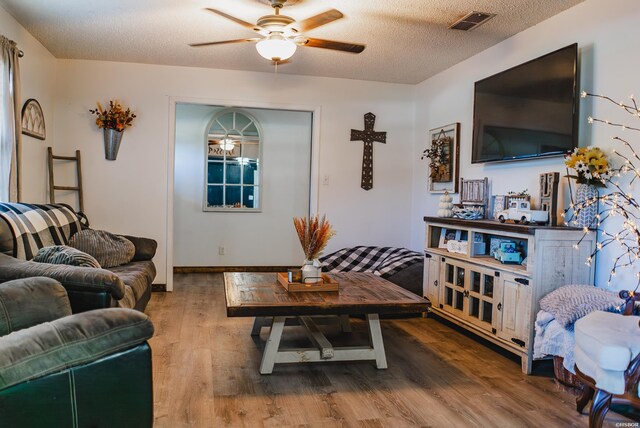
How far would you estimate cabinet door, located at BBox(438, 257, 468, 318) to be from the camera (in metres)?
3.67

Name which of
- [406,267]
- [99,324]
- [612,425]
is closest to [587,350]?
[612,425]

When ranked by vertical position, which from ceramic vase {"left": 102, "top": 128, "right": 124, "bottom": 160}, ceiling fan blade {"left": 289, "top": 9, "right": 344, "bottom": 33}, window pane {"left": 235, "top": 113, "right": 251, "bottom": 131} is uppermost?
ceiling fan blade {"left": 289, "top": 9, "right": 344, "bottom": 33}

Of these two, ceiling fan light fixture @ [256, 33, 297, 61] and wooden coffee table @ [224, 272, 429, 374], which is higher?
ceiling fan light fixture @ [256, 33, 297, 61]

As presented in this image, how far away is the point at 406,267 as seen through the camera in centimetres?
448

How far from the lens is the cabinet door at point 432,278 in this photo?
4014 millimetres

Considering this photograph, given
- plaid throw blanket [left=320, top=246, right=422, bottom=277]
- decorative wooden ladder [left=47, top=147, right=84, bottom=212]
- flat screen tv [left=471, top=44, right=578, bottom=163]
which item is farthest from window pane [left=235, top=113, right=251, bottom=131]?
flat screen tv [left=471, top=44, right=578, bottom=163]

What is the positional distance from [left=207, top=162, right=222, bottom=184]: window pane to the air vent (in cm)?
373

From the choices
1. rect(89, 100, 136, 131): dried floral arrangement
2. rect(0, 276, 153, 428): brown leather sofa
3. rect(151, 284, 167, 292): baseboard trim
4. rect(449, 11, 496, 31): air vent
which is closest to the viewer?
rect(0, 276, 153, 428): brown leather sofa

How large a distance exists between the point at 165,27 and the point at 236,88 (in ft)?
4.59

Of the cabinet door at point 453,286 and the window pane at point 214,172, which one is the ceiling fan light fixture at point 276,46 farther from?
the window pane at point 214,172

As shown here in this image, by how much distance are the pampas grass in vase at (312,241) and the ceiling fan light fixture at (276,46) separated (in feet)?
3.56

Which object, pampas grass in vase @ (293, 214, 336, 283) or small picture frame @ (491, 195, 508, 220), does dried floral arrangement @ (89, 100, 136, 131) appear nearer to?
pampas grass in vase @ (293, 214, 336, 283)

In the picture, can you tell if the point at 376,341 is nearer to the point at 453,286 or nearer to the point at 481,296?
the point at 481,296

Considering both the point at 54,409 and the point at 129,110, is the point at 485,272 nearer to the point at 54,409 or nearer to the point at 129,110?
the point at 54,409
